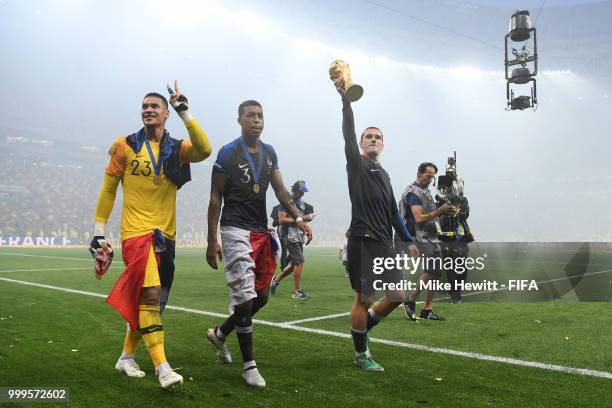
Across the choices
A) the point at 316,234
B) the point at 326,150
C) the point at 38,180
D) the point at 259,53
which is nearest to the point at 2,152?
the point at 38,180

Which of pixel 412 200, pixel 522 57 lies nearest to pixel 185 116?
pixel 412 200

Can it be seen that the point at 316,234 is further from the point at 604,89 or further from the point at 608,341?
the point at 608,341

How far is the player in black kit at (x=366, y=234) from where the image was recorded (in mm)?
4094

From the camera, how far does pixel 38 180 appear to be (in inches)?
1948

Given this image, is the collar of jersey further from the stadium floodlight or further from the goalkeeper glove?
the stadium floodlight

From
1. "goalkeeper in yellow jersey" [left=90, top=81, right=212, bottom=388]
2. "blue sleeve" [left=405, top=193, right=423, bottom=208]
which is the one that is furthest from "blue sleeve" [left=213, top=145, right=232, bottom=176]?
"blue sleeve" [left=405, top=193, right=423, bottom=208]

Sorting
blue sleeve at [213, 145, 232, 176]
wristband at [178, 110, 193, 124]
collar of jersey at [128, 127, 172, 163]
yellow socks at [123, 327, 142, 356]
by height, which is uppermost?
wristband at [178, 110, 193, 124]

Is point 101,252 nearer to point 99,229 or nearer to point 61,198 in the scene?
point 99,229

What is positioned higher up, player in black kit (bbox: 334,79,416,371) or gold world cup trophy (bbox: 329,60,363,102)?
gold world cup trophy (bbox: 329,60,363,102)

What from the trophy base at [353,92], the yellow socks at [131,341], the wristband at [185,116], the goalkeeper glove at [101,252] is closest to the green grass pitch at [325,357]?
the yellow socks at [131,341]

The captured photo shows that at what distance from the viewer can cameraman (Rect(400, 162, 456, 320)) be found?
6516 mm

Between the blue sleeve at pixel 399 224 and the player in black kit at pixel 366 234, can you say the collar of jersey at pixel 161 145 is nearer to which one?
the player in black kit at pixel 366 234

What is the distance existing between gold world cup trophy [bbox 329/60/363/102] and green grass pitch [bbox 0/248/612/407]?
6.39 ft

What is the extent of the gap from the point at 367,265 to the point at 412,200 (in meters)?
2.63
